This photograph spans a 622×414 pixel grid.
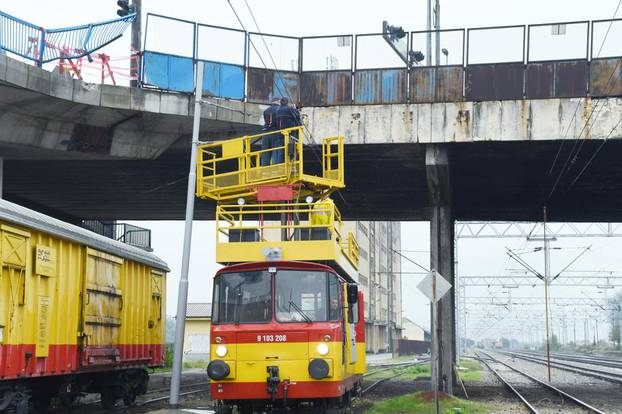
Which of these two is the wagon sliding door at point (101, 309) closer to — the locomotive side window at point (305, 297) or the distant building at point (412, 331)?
the locomotive side window at point (305, 297)

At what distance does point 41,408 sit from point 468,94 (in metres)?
12.9

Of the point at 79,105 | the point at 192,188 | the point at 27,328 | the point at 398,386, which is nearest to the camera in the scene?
the point at 27,328

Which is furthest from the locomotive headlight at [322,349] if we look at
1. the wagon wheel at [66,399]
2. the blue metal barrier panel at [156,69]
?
the blue metal barrier panel at [156,69]

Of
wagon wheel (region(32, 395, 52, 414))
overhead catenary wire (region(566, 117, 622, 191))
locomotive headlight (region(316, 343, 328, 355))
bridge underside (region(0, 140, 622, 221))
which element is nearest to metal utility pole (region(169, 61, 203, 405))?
wagon wheel (region(32, 395, 52, 414))

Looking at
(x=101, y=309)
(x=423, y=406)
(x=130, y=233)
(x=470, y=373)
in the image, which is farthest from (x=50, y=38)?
(x=470, y=373)

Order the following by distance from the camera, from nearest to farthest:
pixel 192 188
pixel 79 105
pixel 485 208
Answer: pixel 192 188 → pixel 79 105 → pixel 485 208

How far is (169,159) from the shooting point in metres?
24.4

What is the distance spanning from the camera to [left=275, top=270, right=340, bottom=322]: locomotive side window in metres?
13.1

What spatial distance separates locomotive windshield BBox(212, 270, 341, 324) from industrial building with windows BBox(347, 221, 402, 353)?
49656 mm

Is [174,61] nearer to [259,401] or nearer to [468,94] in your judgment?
[468,94]

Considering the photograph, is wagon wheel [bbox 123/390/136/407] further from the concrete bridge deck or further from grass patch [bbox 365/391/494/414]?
the concrete bridge deck

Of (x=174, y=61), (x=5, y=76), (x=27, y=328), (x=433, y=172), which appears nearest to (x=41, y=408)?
(x=27, y=328)

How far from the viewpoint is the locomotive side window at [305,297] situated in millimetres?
13133

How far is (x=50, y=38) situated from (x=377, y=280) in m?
67.4
